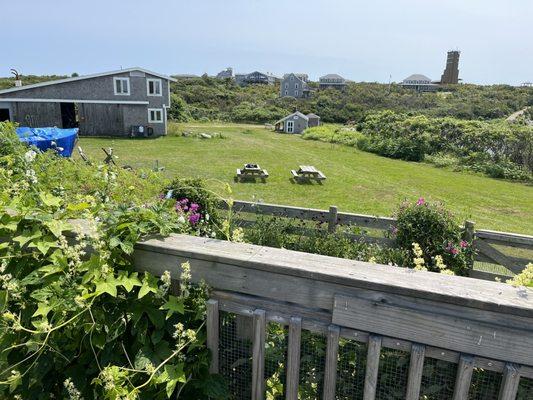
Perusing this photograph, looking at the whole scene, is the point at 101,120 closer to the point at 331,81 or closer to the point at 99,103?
the point at 99,103

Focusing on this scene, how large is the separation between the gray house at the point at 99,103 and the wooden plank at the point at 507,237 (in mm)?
26317

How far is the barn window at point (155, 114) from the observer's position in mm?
29172

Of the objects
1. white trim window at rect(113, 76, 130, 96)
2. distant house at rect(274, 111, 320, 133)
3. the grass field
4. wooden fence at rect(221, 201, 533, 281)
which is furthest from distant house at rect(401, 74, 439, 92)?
wooden fence at rect(221, 201, 533, 281)

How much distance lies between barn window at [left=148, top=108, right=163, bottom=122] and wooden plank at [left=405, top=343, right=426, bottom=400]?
1178 inches

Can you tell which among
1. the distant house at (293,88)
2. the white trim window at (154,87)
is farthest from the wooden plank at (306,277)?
the distant house at (293,88)

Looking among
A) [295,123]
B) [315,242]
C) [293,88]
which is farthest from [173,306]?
[293,88]

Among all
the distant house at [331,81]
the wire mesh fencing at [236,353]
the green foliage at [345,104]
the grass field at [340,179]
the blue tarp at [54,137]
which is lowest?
the grass field at [340,179]

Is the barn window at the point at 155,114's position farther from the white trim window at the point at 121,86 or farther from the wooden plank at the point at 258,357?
the wooden plank at the point at 258,357

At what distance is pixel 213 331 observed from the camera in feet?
5.44

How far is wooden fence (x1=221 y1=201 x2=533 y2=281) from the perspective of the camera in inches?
230

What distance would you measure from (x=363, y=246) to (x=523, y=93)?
75680mm

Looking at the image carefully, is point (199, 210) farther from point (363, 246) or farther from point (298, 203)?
point (298, 203)

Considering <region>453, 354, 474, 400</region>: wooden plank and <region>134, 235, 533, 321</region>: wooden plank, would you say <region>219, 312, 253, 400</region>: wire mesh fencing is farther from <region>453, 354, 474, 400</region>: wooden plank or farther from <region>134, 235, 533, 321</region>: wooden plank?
<region>453, 354, 474, 400</region>: wooden plank

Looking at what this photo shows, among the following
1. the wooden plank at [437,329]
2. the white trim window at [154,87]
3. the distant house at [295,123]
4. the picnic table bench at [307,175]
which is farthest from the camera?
the distant house at [295,123]
